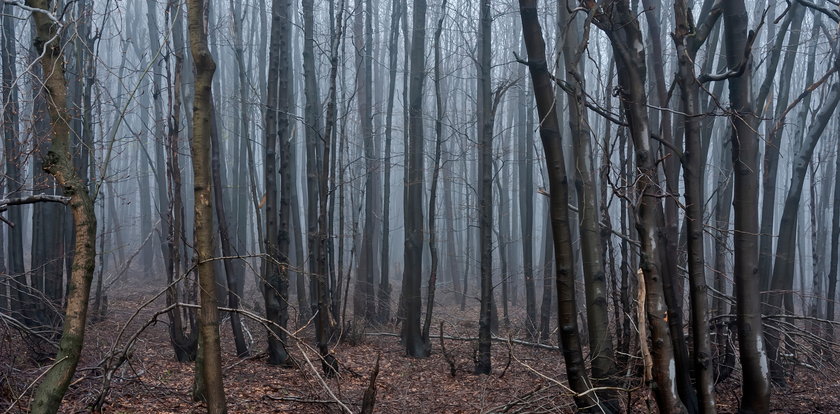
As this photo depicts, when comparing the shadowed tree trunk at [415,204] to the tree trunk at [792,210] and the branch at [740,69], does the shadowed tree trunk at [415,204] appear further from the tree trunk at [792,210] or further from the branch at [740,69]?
the branch at [740,69]

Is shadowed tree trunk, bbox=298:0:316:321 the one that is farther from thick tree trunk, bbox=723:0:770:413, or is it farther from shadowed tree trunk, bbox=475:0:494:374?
thick tree trunk, bbox=723:0:770:413

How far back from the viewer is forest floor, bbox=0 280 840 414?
6781 mm

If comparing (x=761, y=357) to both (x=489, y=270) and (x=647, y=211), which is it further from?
(x=489, y=270)

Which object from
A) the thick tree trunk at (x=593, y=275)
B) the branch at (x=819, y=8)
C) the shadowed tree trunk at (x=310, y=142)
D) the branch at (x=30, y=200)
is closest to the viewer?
the branch at (x=30, y=200)

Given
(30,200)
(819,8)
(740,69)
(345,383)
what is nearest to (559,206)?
(740,69)

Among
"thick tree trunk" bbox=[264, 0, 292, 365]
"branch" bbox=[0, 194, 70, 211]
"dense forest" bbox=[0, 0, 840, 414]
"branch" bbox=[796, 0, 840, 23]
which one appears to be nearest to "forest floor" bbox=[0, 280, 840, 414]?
"dense forest" bbox=[0, 0, 840, 414]

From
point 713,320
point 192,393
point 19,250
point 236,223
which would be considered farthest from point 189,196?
point 713,320

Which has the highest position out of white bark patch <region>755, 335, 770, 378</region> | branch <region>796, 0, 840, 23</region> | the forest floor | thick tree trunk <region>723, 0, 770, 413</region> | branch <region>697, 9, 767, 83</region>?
branch <region>796, 0, 840, 23</region>

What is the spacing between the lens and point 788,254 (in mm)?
10938

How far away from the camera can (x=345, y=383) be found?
9695 millimetres

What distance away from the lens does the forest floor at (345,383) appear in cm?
678

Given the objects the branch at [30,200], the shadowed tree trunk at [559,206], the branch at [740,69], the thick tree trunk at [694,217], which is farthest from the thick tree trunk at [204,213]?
the branch at [740,69]

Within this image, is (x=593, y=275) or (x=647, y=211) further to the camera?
(x=593, y=275)

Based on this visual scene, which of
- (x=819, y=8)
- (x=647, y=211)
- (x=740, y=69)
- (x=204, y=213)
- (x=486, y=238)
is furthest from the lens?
(x=486, y=238)
